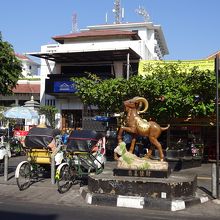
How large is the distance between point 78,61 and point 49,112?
476 centimetres

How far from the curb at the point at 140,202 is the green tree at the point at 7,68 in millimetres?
6871

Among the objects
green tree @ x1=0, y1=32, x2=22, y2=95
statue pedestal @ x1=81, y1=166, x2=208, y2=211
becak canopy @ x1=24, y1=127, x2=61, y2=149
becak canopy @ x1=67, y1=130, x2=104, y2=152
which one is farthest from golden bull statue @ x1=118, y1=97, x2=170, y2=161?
green tree @ x1=0, y1=32, x2=22, y2=95

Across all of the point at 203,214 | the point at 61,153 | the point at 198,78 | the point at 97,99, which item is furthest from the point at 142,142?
the point at 203,214

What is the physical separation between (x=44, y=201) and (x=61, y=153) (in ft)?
9.44

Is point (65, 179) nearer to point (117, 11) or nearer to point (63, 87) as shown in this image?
point (63, 87)

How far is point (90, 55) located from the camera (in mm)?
30547

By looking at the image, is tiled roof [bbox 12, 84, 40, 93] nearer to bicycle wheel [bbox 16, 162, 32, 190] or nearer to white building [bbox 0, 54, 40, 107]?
white building [bbox 0, 54, 40, 107]

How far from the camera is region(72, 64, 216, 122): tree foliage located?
16.9 metres

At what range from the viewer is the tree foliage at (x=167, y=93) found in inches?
664

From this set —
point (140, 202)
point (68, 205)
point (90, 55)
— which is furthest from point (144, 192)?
point (90, 55)

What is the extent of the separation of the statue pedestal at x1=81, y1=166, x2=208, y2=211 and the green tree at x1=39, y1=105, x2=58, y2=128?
20.2 meters

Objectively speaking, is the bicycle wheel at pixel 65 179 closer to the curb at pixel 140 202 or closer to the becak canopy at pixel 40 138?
the curb at pixel 140 202

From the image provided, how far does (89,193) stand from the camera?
9.80 meters

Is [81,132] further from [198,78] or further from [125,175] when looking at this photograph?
[198,78]
